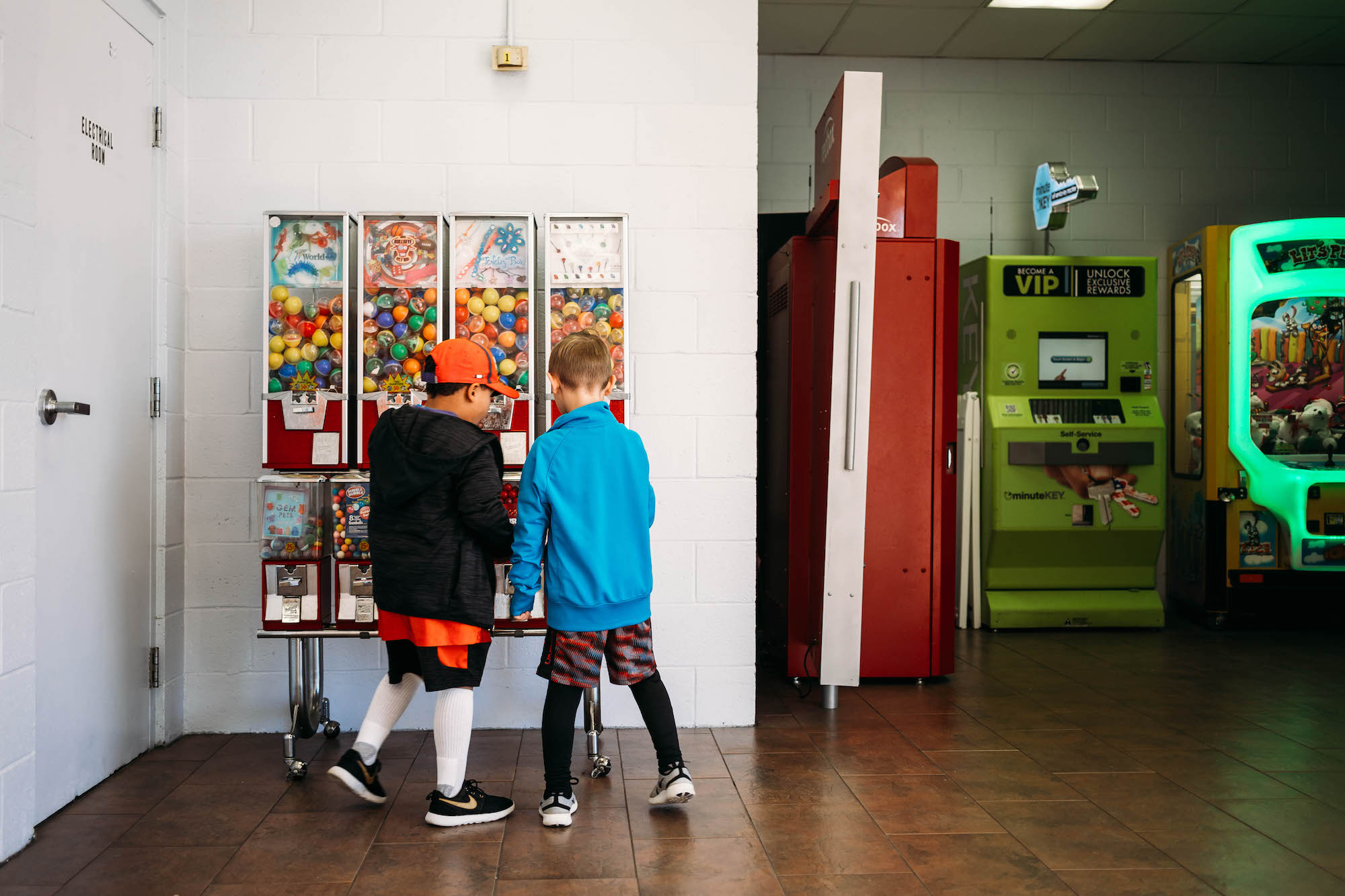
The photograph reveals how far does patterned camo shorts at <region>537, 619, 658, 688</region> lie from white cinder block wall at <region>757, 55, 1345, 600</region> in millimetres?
3766

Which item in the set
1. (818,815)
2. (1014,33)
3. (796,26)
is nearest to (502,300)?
(818,815)

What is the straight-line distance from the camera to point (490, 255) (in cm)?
310

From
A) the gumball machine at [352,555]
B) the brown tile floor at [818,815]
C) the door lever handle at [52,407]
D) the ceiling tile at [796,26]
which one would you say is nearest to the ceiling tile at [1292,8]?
the ceiling tile at [796,26]

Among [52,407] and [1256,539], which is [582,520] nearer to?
[52,407]

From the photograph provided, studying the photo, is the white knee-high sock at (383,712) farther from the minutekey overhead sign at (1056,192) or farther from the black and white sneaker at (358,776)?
the minutekey overhead sign at (1056,192)

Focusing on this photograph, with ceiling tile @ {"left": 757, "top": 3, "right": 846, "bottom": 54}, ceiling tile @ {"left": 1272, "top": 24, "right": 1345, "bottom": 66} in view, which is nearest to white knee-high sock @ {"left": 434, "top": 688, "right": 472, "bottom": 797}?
ceiling tile @ {"left": 757, "top": 3, "right": 846, "bottom": 54}

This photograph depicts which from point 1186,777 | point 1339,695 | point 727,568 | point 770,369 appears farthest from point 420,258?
point 1339,695

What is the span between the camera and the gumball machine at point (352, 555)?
9.81 ft

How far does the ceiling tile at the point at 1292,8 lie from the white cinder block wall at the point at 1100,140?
0.72m

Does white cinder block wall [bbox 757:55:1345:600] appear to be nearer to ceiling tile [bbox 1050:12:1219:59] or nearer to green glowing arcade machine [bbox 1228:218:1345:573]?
ceiling tile [bbox 1050:12:1219:59]

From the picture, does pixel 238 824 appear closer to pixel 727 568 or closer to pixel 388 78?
pixel 727 568

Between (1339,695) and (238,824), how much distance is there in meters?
4.07

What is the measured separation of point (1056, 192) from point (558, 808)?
435 centimetres

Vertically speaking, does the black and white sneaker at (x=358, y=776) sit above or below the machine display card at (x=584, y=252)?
below
